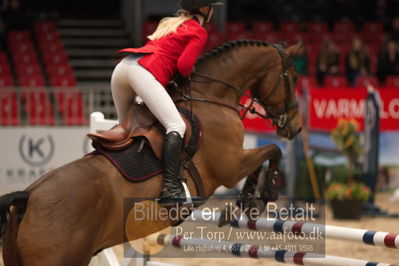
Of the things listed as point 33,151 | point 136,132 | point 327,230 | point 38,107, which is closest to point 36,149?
point 33,151

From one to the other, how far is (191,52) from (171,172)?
0.75m

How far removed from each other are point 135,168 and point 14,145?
274 inches

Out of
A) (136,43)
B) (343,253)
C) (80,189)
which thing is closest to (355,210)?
(343,253)

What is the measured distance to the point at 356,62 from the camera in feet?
45.4

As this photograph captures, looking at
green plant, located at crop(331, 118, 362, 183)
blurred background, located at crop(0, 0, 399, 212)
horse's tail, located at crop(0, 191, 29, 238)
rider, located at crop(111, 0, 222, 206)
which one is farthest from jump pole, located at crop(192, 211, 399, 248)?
green plant, located at crop(331, 118, 362, 183)

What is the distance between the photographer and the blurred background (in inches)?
415

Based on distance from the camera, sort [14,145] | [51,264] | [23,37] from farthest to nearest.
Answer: [23,37]
[14,145]
[51,264]

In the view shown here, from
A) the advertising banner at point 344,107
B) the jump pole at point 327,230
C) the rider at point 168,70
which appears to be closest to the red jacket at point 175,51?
the rider at point 168,70

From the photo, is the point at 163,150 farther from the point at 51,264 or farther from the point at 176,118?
the point at 51,264

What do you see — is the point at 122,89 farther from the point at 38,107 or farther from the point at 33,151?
the point at 38,107

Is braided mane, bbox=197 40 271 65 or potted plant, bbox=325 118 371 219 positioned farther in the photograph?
potted plant, bbox=325 118 371 219

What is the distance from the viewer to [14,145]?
34.8 ft

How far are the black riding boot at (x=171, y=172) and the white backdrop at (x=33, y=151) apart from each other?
21.5 ft

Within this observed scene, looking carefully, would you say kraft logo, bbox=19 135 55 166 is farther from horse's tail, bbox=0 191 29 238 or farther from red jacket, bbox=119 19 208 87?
horse's tail, bbox=0 191 29 238
